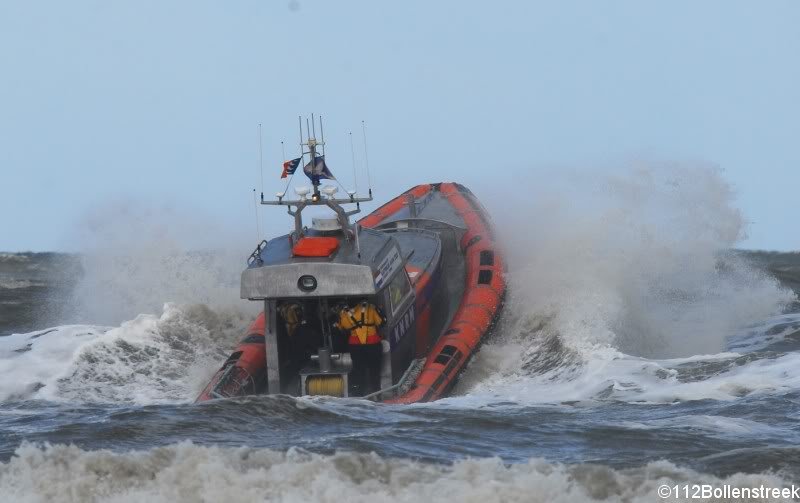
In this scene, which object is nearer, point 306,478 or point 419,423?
point 306,478

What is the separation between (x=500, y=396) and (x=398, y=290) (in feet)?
5.43

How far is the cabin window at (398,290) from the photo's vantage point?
603 inches

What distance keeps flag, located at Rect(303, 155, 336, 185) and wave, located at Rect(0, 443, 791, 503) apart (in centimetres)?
537

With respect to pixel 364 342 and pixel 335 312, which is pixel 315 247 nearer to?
pixel 335 312

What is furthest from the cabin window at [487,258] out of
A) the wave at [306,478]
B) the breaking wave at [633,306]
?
the wave at [306,478]

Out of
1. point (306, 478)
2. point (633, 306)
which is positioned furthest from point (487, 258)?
point (306, 478)

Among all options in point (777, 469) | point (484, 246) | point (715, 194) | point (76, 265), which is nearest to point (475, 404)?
point (777, 469)

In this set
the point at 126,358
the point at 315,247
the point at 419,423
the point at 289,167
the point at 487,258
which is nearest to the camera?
the point at 419,423

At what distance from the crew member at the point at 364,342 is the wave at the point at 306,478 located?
147 inches

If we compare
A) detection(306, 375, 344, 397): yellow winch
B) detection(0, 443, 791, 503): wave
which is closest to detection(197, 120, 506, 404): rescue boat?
detection(306, 375, 344, 397): yellow winch

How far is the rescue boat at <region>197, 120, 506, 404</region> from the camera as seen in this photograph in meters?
14.4

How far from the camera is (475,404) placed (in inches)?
569

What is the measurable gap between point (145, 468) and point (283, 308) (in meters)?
4.56

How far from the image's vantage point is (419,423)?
1318 cm
